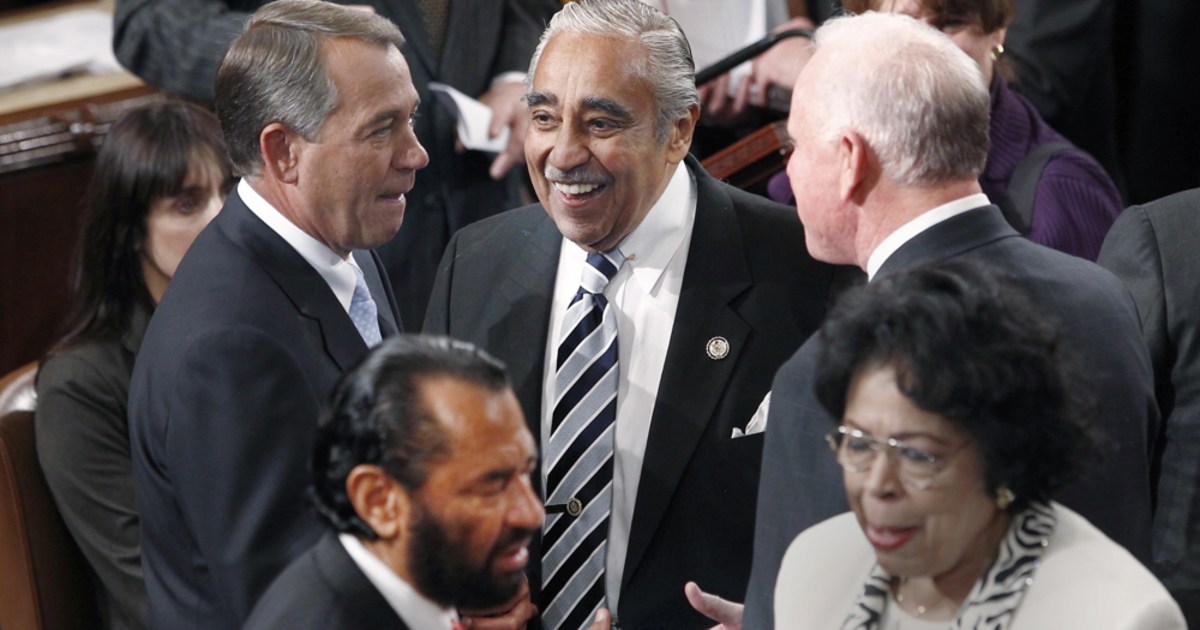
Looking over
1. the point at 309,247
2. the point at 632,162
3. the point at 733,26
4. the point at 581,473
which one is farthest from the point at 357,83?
the point at 733,26

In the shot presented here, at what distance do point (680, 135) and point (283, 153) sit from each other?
72 centimetres

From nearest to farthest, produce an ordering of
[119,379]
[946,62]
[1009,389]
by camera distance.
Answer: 1. [1009,389]
2. [946,62]
3. [119,379]

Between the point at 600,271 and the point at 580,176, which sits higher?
the point at 580,176

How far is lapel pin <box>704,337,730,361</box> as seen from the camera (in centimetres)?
286

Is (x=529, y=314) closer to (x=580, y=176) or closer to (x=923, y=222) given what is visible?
(x=580, y=176)

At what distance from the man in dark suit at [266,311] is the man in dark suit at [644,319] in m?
0.29

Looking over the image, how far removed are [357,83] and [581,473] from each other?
0.80 metres

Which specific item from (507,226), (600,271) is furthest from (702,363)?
(507,226)

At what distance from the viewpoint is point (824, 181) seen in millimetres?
2492

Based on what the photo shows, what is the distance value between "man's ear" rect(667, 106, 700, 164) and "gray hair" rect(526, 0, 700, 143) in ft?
0.05

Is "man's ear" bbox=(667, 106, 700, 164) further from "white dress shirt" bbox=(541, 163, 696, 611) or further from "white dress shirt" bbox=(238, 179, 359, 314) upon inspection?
"white dress shirt" bbox=(238, 179, 359, 314)

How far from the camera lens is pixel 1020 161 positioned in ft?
12.0

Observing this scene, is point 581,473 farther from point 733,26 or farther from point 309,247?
point 733,26

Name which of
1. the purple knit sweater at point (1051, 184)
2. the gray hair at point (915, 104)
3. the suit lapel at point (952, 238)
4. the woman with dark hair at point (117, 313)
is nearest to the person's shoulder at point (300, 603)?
the suit lapel at point (952, 238)
